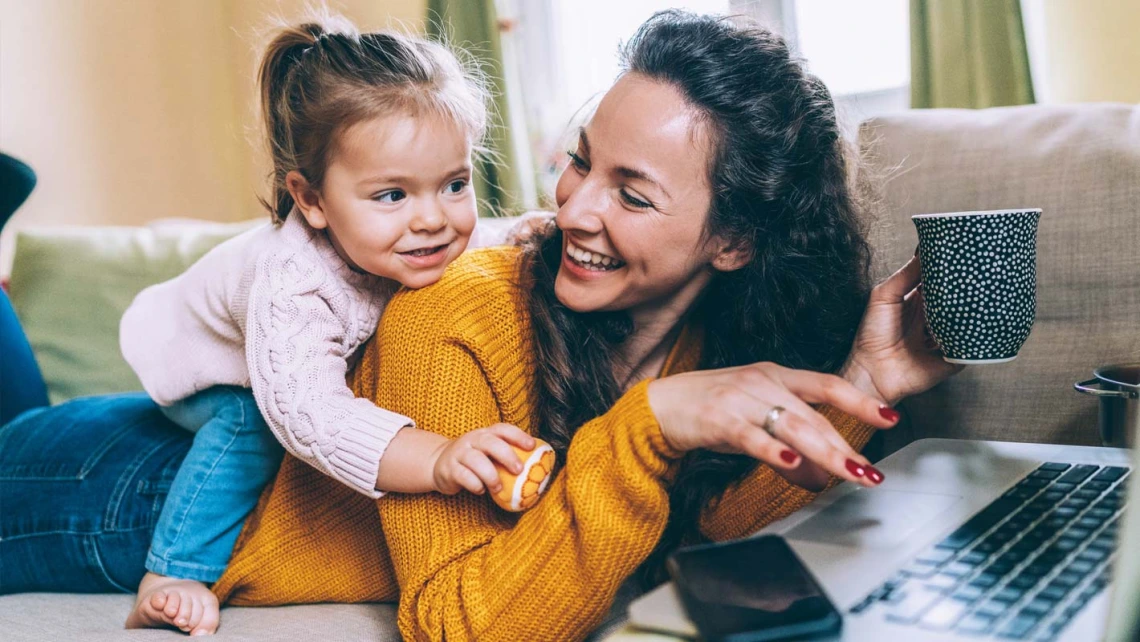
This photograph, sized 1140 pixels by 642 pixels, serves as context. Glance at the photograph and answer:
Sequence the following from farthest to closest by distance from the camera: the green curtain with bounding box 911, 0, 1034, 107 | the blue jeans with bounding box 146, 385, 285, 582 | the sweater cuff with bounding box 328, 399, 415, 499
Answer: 1. the green curtain with bounding box 911, 0, 1034, 107
2. the blue jeans with bounding box 146, 385, 285, 582
3. the sweater cuff with bounding box 328, 399, 415, 499

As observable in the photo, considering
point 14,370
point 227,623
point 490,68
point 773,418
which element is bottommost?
point 227,623

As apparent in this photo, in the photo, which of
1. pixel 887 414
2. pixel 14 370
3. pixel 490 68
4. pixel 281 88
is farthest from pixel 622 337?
pixel 490 68

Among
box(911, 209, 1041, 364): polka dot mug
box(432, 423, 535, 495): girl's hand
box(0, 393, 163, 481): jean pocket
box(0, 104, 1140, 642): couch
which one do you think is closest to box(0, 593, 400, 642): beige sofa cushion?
box(0, 104, 1140, 642): couch

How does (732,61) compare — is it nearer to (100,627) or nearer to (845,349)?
(845,349)

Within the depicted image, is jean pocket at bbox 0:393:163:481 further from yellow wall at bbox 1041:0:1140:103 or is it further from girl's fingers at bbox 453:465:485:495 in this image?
yellow wall at bbox 1041:0:1140:103

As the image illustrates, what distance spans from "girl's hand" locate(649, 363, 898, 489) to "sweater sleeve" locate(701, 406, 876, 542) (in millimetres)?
291

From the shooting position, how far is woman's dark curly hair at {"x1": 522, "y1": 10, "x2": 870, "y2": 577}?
3.95ft

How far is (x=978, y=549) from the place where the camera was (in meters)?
0.73

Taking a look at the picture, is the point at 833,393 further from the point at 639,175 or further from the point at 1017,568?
the point at 639,175

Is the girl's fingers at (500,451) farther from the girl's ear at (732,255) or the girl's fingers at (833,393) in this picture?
the girl's ear at (732,255)

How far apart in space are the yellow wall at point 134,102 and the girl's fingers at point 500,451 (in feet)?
8.39

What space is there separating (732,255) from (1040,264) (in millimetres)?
408

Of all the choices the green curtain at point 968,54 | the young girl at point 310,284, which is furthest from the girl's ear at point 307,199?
the green curtain at point 968,54

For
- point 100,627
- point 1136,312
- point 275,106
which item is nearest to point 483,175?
point 275,106
